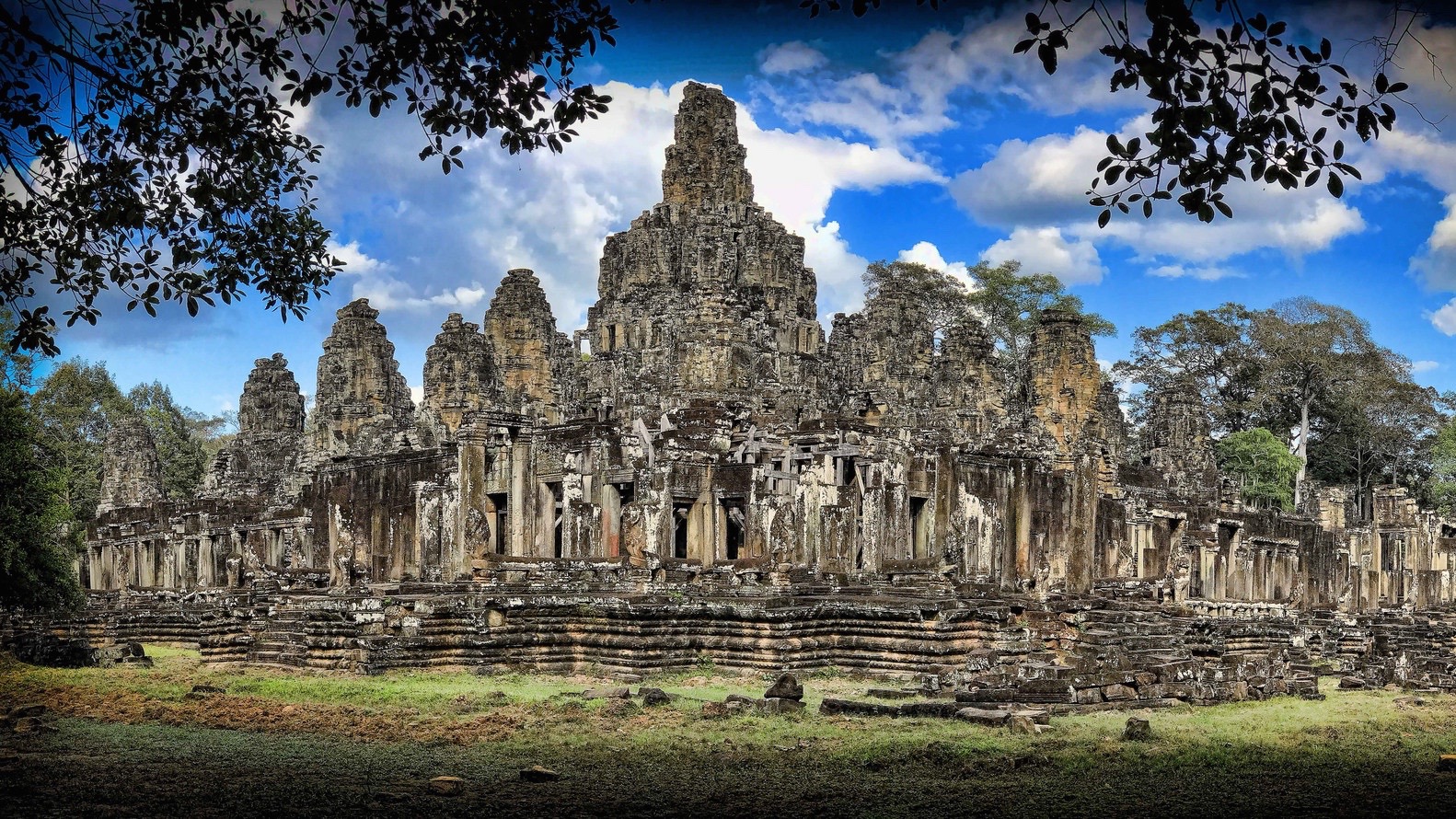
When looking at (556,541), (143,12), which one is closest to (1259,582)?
(556,541)

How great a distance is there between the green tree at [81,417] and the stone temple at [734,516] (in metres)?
3.29

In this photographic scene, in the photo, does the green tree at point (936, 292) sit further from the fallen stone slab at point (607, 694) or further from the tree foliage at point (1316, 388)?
the fallen stone slab at point (607, 694)

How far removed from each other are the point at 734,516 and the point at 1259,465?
1357 inches

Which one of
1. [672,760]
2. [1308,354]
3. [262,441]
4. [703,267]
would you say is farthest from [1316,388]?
[672,760]

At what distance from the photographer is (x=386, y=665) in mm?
21766

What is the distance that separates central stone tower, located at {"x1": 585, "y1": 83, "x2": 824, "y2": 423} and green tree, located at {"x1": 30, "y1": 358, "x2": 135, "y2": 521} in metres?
19.3

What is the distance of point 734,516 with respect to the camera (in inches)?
1198

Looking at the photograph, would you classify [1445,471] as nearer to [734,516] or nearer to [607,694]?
[734,516]

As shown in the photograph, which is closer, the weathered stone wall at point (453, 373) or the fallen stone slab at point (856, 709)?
the fallen stone slab at point (856, 709)

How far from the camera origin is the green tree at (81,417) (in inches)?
2121

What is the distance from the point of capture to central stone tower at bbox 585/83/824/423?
156ft

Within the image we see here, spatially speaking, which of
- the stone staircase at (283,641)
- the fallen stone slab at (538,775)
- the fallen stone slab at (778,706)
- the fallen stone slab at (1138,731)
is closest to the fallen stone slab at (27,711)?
the fallen stone slab at (538,775)

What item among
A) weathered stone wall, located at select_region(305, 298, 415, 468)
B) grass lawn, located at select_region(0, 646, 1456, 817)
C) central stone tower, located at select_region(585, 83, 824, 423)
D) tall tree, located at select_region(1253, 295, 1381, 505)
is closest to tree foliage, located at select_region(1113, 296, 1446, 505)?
tall tree, located at select_region(1253, 295, 1381, 505)

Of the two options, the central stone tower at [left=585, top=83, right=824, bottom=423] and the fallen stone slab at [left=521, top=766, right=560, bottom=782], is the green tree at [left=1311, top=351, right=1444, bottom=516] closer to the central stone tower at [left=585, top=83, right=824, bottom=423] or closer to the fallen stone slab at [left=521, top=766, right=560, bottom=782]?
the central stone tower at [left=585, top=83, right=824, bottom=423]
